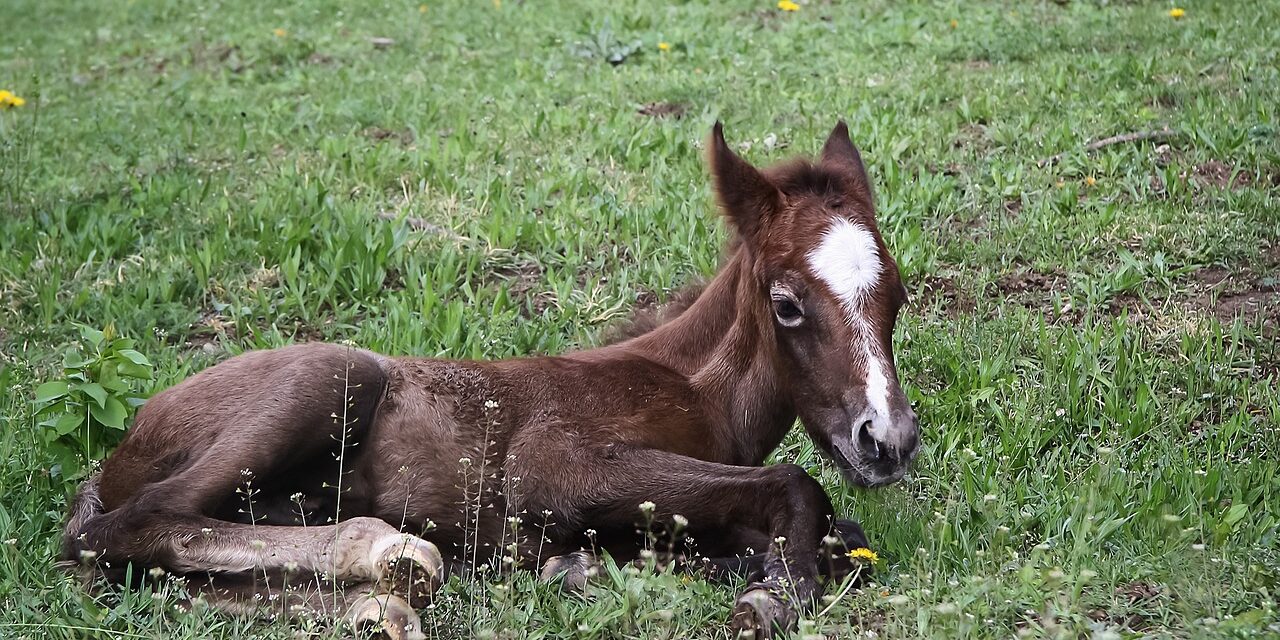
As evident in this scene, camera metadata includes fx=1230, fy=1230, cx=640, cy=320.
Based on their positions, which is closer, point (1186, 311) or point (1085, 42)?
point (1186, 311)

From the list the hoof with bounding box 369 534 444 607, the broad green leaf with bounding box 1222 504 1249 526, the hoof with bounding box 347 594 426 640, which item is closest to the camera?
the hoof with bounding box 347 594 426 640

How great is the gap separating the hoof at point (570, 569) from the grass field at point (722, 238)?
72mm

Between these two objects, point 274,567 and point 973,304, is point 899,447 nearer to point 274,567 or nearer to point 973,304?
point 274,567

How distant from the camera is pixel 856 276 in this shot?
13.7ft

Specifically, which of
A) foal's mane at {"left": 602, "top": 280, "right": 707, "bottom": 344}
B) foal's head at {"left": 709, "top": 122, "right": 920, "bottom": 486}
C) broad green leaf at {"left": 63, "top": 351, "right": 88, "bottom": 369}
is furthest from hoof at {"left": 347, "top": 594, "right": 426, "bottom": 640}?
broad green leaf at {"left": 63, "top": 351, "right": 88, "bottom": 369}

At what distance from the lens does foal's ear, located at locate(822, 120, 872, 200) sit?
482 centimetres

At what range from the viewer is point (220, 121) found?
9.53 metres

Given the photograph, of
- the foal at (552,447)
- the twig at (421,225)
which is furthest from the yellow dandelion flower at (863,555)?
the twig at (421,225)

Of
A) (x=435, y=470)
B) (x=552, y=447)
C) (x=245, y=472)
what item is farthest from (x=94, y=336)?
(x=552, y=447)

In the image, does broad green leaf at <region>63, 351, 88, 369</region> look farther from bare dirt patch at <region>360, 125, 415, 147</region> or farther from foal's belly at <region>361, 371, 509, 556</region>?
bare dirt patch at <region>360, 125, 415, 147</region>

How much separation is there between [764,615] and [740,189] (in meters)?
1.64

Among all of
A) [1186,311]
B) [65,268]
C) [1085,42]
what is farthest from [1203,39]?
[65,268]

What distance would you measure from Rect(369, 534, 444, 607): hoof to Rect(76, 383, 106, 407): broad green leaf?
1.83 metres

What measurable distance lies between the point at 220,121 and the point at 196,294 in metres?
3.14
